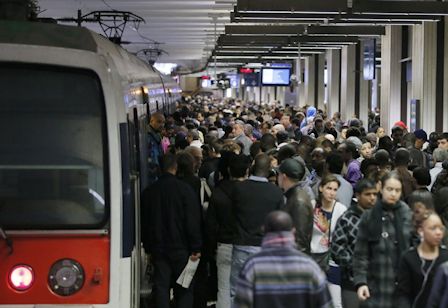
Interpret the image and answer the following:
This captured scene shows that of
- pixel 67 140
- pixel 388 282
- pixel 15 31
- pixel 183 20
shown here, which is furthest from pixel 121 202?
pixel 183 20

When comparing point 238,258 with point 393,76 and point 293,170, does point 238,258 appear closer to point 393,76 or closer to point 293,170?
point 293,170

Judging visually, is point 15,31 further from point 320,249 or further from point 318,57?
point 318,57

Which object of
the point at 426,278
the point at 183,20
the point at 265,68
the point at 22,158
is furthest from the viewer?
the point at 265,68

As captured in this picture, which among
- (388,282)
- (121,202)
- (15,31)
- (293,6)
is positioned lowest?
(388,282)

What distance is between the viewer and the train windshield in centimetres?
706

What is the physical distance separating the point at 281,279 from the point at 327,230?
2920 millimetres

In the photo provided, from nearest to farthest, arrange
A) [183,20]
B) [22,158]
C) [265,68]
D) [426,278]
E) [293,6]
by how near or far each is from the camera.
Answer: [426,278], [22,158], [293,6], [183,20], [265,68]

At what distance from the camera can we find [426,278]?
262 inches

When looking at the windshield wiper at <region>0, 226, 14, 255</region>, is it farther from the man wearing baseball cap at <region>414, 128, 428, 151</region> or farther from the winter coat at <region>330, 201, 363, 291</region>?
the man wearing baseball cap at <region>414, 128, 428, 151</region>

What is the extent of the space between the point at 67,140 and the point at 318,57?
4150cm

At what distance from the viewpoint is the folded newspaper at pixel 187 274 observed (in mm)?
9320

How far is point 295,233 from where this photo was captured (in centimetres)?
844

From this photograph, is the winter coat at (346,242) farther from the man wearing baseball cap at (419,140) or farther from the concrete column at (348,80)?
the concrete column at (348,80)

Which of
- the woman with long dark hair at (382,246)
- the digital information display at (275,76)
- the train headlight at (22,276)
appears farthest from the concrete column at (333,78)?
the train headlight at (22,276)
